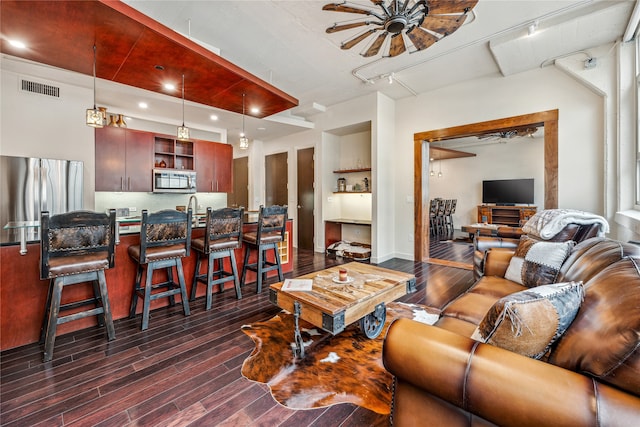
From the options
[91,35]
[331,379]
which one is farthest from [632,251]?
[91,35]

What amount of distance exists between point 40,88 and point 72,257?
3232 millimetres

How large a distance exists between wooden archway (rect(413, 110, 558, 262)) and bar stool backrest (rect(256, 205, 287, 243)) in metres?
2.72

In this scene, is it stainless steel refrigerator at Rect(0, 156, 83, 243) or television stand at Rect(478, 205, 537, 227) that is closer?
stainless steel refrigerator at Rect(0, 156, 83, 243)

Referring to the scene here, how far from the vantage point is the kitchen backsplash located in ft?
16.6

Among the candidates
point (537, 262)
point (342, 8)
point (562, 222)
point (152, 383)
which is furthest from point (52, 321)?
point (562, 222)

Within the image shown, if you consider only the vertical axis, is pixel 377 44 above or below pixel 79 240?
above

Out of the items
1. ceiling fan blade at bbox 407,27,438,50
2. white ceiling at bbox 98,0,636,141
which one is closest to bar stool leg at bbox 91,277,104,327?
white ceiling at bbox 98,0,636,141

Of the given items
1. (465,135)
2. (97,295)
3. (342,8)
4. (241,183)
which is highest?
(342,8)

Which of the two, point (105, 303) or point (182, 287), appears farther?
point (182, 287)

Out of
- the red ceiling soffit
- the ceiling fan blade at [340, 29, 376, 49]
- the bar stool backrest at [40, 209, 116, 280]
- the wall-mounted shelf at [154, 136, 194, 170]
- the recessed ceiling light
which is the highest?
the ceiling fan blade at [340, 29, 376, 49]

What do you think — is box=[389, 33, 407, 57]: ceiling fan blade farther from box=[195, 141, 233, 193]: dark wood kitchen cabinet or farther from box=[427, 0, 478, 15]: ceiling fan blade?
box=[195, 141, 233, 193]: dark wood kitchen cabinet

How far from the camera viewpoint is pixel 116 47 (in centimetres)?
263

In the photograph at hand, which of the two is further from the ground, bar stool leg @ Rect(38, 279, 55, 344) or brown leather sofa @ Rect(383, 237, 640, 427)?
brown leather sofa @ Rect(383, 237, 640, 427)

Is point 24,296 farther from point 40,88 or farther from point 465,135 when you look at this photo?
point 465,135
